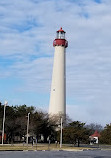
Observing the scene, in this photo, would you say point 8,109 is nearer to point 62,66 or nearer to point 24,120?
point 24,120

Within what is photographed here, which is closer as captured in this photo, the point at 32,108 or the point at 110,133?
the point at 110,133

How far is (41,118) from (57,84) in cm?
924

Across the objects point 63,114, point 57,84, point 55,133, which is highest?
point 57,84

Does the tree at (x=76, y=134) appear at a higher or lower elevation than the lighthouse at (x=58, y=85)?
lower

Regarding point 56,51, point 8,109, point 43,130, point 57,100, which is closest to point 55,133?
point 43,130

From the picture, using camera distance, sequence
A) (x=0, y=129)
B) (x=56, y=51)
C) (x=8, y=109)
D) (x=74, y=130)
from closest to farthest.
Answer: (x=74, y=130) → (x=0, y=129) → (x=8, y=109) → (x=56, y=51)

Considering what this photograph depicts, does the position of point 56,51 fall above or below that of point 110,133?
above

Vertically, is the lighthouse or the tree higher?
the lighthouse

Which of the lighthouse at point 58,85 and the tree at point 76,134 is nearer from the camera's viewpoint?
the tree at point 76,134

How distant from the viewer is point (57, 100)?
250ft

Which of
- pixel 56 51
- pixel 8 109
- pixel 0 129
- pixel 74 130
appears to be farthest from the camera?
pixel 56 51

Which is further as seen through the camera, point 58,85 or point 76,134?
point 58,85

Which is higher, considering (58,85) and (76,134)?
(58,85)

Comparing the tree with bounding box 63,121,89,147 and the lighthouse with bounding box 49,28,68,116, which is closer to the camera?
the tree with bounding box 63,121,89,147
